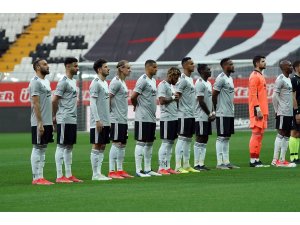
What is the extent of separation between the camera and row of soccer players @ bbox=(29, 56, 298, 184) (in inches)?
608

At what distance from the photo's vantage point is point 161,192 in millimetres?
13438

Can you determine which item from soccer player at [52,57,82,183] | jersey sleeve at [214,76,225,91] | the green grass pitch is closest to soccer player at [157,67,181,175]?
the green grass pitch

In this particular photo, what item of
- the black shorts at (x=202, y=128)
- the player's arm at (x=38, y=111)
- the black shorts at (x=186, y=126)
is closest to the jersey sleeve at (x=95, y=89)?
the player's arm at (x=38, y=111)

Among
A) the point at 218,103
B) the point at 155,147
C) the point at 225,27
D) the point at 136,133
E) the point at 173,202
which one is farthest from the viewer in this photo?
the point at 225,27

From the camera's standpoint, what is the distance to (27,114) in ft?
123

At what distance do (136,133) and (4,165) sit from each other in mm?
4430

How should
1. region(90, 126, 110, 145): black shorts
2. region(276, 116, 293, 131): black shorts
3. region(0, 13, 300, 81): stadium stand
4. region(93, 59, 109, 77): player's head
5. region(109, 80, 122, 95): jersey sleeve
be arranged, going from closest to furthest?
region(90, 126, 110, 145): black shorts, region(93, 59, 109, 77): player's head, region(109, 80, 122, 95): jersey sleeve, region(276, 116, 293, 131): black shorts, region(0, 13, 300, 81): stadium stand

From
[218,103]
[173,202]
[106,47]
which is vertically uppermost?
[106,47]

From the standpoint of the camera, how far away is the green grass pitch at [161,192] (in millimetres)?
11648

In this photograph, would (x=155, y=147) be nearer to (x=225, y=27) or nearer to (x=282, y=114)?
(x=282, y=114)

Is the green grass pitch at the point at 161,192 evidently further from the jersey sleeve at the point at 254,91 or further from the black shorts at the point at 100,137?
the jersey sleeve at the point at 254,91

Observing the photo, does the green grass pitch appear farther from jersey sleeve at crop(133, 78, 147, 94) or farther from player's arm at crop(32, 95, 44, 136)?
jersey sleeve at crop(133, 78, 147, 94)

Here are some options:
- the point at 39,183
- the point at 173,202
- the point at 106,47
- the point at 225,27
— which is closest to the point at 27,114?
the point at 106,47

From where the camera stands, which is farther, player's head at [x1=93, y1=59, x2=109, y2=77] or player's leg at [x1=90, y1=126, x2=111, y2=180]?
player's head at [x1=93, y1=59, x2=109, y2=77]
